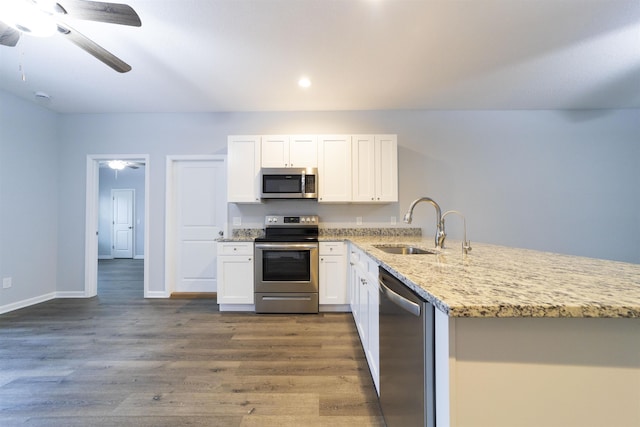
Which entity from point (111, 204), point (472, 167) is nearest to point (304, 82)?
point (472, 167)

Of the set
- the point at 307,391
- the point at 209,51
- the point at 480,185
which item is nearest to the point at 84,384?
the point at 307,391

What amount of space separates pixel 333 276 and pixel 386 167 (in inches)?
61.0

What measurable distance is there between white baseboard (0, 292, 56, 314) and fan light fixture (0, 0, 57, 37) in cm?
320

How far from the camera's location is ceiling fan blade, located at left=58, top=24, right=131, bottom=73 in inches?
62.3

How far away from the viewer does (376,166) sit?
3.11m

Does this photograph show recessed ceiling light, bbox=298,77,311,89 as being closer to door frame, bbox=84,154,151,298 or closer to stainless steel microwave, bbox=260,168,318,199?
stainless steel microwave, bbox=260,168,318,199

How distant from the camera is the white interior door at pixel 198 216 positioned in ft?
11.5

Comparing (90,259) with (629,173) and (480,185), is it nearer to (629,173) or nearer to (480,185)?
(480,185)

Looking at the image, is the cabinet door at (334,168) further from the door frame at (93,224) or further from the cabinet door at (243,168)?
the door frame at (93,224)

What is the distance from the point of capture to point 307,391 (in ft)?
5.20

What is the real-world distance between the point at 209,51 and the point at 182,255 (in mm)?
2694

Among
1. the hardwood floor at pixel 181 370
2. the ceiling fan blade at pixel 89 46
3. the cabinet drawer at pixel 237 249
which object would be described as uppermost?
the ceiling fan blade at pixel 89 46

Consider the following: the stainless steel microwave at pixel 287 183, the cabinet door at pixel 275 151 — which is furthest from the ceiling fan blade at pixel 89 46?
the stainless steel microwave at pixel 287 183

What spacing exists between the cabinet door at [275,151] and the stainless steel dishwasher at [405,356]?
7.27ft
